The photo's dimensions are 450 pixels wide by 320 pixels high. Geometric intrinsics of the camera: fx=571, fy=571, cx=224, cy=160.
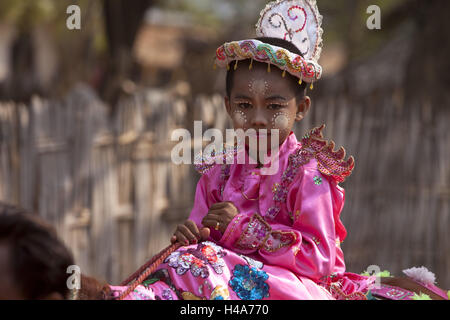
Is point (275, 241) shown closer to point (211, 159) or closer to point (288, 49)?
point (211, 159)

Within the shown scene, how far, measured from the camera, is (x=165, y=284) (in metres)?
2.43

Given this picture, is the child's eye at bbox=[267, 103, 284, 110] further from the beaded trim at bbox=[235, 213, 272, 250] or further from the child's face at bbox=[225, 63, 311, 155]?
the beaded trim at bbox=[235, 213, 272, 250]

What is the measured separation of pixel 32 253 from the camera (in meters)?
2.08

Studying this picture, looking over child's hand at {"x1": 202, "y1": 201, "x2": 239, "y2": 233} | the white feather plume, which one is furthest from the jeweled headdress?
the white feather plume

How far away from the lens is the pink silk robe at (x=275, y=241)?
8.01 ft

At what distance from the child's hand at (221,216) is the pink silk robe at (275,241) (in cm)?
4

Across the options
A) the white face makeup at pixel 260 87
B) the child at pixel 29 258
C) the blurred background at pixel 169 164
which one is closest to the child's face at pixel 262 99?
the white face makeup at pixel 260 87

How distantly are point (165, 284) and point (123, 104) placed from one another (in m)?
3.83

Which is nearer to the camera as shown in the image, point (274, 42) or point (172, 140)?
point (274, 42)

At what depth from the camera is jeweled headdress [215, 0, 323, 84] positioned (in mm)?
2746

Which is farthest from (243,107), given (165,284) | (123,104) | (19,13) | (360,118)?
(19,13)

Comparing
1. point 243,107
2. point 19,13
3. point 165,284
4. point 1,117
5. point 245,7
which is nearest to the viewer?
point 165,284

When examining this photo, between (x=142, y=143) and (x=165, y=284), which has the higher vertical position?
(x=142, y=143)

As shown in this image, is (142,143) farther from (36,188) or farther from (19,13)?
(19,13)
